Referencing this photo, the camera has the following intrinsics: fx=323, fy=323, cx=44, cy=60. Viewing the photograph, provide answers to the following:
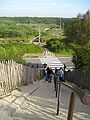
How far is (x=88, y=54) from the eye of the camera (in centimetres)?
2202

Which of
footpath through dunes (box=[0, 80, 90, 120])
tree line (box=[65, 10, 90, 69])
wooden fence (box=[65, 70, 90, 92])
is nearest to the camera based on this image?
footpath through dunes (box=[0, 80, 90, 120])

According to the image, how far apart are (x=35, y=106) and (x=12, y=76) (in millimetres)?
3233

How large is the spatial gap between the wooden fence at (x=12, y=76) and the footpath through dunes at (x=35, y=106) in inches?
15.8

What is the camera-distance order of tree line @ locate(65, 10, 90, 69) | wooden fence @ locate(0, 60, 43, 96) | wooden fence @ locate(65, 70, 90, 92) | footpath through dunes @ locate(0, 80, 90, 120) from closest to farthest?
footpath through dunes @ locate(0, 80, 90, 120) < wooden fence @ locate(0, 60, 43, 96) < wooden fence @ locate(65, 70, 90, 92) < tree line @ locate(65, 10, 90, 69)

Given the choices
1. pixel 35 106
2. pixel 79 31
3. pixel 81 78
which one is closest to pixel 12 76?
pixel 35 106

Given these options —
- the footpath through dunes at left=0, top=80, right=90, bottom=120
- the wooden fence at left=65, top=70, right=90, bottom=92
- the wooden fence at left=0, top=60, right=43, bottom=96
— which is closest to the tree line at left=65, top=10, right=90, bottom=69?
the wooden fence at left=65, top=70, right=90, bottom=92

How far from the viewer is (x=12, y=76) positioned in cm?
1459

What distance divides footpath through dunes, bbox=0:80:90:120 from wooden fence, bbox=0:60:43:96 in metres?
0.40

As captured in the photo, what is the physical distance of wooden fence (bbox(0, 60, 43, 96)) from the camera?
44.8ft

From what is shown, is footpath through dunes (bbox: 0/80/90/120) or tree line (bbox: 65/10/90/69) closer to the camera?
footpath through dunes (bbox: 0/80/90/120)

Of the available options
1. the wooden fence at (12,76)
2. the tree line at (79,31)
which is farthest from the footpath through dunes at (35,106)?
the tree line at (79,31)

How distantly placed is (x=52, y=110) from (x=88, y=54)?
11454 mm

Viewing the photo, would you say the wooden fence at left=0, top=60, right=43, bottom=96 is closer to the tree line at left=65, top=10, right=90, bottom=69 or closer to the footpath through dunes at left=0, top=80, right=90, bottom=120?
the footpath through dunes at left=0, top=80, right=90, bottom=120

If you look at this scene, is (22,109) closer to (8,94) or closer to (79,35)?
(8,94)
